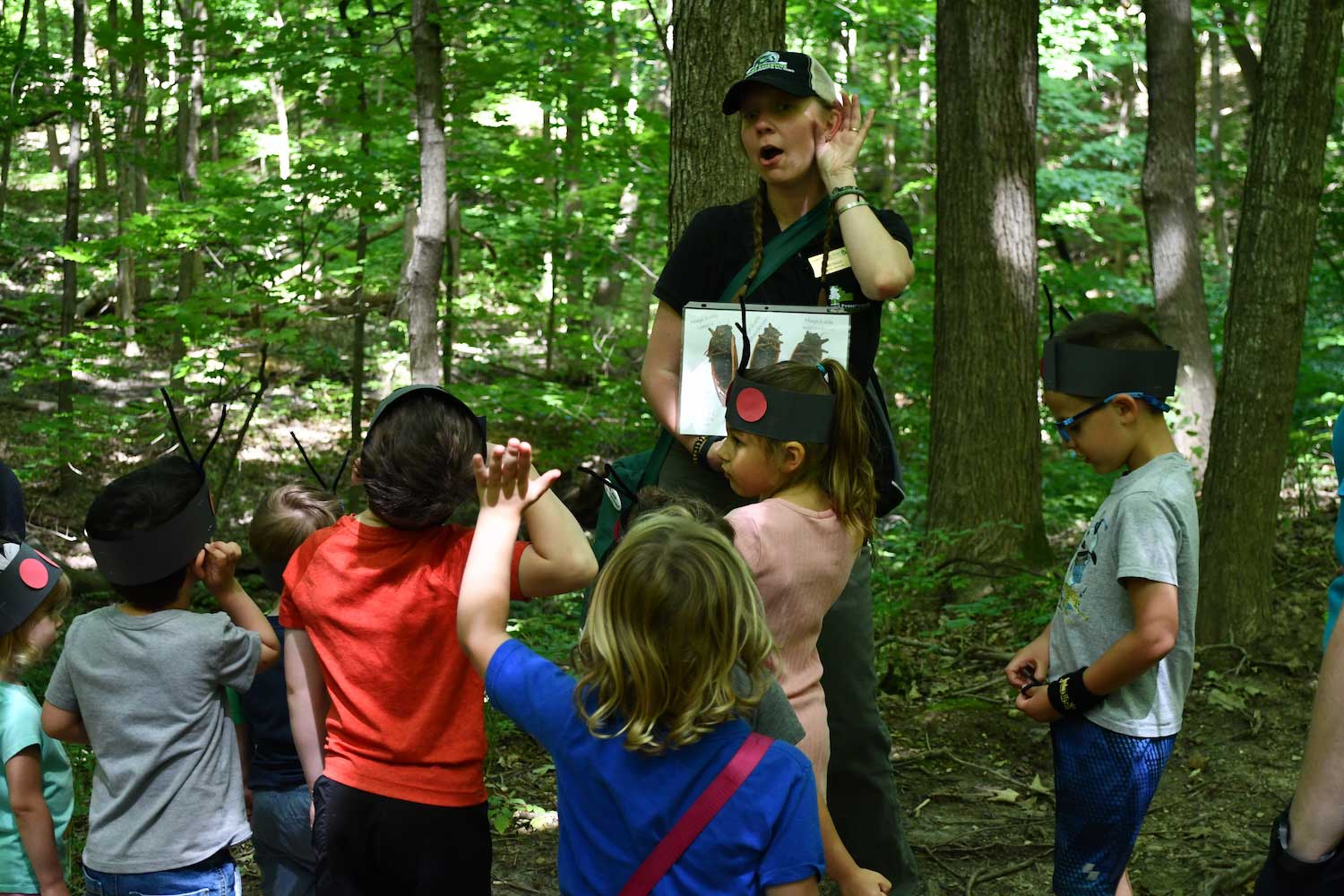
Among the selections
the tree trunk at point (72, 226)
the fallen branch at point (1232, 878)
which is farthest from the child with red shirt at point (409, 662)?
the tree trunk at point (72, 226)

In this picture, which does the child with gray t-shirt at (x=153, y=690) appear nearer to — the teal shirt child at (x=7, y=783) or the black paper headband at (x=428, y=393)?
the teal shirt child at (x=7, y=783)

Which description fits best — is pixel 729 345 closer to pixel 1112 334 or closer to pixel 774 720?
pixel 1112 334

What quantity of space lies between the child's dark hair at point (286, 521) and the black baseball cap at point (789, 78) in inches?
57.2

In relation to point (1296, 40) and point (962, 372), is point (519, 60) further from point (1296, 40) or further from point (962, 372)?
point (1296, 40)

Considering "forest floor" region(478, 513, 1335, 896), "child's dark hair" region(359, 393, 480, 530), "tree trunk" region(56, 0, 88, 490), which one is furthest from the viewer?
"tree trunk" region(56, 0, 88, 490)

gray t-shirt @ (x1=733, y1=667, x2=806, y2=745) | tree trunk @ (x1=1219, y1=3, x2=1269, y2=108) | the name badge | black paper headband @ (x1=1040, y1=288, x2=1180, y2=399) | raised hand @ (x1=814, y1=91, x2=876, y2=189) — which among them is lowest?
gray t-shirt @ (x1=733, y1=667, x2=806, y2=745)

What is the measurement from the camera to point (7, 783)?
249 cm

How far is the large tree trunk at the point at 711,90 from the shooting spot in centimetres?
432

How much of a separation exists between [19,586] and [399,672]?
1.00 metres

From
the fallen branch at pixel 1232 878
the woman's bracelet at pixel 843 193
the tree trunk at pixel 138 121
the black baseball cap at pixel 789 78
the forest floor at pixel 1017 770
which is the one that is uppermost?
the tree trunk at pixel 138 121

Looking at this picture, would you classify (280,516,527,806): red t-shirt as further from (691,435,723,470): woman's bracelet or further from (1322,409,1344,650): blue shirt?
(1322,409,1344,650): blue shirt

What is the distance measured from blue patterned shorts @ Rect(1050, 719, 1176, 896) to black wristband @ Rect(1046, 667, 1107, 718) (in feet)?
0.19

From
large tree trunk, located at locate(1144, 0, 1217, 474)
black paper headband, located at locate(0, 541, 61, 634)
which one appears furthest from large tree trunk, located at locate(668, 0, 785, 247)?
large tree trunk, located at locate(1144, 0, 1217, 474)

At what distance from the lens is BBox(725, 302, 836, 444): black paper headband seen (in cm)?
256
